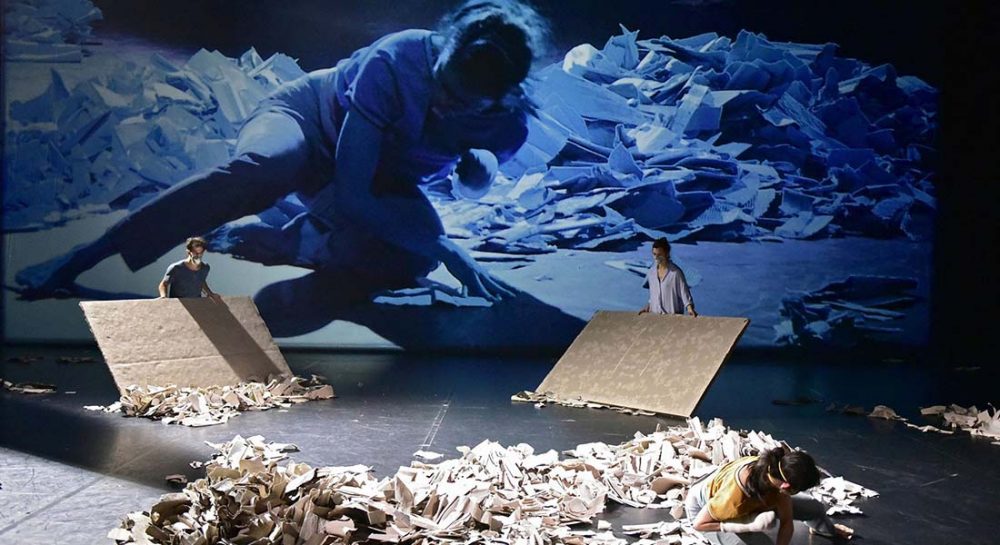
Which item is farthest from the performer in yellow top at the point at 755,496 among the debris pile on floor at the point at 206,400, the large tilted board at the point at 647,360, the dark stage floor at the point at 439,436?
the debris pile on floor at the point at 206,400

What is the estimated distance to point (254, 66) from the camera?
34.4 ft

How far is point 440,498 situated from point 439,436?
68.4 inches

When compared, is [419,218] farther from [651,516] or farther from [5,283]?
[651,516]

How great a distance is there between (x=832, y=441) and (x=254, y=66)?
829cm

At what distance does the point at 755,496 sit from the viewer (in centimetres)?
270

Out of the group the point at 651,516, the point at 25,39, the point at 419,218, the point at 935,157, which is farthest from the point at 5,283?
the point at 935,157

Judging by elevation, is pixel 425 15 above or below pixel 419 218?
above

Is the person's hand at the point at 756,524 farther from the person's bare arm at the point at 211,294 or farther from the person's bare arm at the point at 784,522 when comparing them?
the person's bare arm at the point at 211,294

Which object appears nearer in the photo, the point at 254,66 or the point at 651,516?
the point at 651,516

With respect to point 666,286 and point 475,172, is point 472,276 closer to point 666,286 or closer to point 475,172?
point 475,172

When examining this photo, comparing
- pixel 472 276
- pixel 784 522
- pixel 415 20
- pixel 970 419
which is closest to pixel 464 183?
pixel 472 276

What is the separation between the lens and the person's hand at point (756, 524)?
2699 mm

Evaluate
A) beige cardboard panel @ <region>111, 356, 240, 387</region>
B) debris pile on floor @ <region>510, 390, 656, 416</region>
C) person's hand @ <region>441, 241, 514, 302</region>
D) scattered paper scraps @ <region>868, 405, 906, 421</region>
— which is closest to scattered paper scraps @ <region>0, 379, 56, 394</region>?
beige cardboard panel @ <region>111, 356, 240, 387</region>

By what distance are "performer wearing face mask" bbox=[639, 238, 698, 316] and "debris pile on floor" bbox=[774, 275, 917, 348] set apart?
429cm
